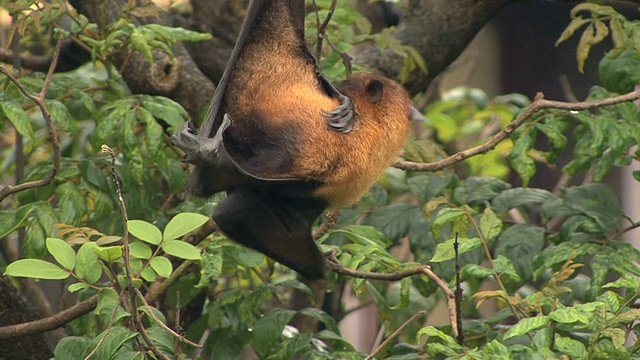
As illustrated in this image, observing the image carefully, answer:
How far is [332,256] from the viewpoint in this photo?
6.29ft

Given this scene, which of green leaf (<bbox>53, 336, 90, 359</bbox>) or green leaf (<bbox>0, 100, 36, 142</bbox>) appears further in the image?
green leaf (<bbox>0, 100, 36, 142</bbox>)

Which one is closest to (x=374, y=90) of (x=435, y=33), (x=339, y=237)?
(x=339, y=237)

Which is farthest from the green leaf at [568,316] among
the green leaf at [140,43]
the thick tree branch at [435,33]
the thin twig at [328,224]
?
the thick tree branch at [435,33]

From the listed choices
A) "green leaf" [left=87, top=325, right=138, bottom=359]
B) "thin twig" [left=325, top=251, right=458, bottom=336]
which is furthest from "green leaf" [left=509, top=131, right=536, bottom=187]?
"green leaf" [left=87, top=325, right=138, bottom=359]

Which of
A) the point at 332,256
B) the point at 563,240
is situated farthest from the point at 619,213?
the point at 332,256

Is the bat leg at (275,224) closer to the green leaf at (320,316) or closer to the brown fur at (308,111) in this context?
the brown fur at (308,111)

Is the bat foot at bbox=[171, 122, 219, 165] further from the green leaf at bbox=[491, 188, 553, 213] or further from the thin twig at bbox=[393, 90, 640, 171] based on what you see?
the green leaf at bbox=[491, 188, 553, 213]

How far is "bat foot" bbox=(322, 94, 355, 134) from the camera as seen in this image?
152 centimetres

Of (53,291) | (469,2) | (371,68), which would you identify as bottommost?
(53,291)

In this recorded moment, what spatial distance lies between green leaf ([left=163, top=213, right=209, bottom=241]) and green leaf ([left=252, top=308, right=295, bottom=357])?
389 millimetres

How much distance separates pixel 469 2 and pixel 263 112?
3.75 ft

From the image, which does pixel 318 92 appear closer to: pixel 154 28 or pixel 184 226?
pixel 184 226

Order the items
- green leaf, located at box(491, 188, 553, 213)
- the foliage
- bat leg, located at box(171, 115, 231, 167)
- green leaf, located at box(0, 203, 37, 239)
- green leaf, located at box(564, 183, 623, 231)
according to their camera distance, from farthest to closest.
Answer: green leaf, located at box(491, 188, 553, 213), green leaf, located at box(564, 183, 623, 231), green leaf, located at box(0, 203, 37, 239), the foliage, bat leg, located at box(171, 115, 231, 167)

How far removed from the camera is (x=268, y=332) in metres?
1.99
